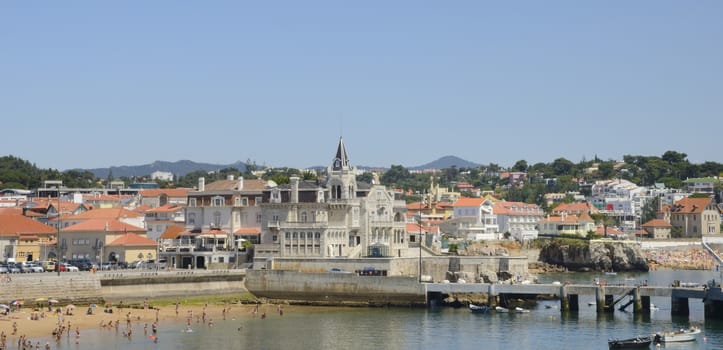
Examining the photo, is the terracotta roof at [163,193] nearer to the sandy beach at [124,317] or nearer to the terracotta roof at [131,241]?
the terracotta roof at [131,241]

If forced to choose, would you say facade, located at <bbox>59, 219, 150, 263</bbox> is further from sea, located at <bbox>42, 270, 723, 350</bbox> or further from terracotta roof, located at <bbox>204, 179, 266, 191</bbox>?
sea, located at <bbox>42, 270, 723, 350</bbox>

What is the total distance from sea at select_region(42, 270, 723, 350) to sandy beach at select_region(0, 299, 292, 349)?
972mm

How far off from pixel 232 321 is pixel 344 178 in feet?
87.8

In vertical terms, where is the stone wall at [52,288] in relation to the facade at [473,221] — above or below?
below

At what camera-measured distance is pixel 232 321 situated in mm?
82375

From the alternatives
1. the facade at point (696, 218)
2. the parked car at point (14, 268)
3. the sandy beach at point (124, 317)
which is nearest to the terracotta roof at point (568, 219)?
the facade at point (696, 218)

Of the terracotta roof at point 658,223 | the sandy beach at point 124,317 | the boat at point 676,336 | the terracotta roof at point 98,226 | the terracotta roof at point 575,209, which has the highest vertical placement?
the terracotta roof at point 575,209

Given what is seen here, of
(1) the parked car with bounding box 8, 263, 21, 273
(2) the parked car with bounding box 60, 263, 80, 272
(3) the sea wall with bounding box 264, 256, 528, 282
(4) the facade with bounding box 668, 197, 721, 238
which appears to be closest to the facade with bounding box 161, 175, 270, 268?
(3) the sea wall with bounding box 264, 256, 528, 282

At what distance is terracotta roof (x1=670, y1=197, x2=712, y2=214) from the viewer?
637ft

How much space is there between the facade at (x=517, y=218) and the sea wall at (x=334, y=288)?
7951 cm

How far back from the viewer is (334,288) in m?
93.6

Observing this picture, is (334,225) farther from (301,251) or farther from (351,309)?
(351,309)

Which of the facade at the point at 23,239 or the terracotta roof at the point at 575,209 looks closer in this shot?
the facade at the point at 23,239

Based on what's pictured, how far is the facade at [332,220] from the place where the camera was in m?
103
